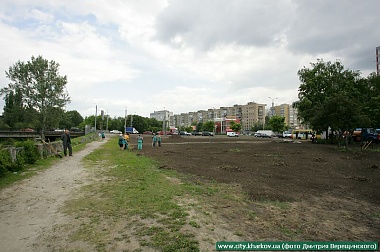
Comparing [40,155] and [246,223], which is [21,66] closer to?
[40,155]

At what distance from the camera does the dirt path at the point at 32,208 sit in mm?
3912

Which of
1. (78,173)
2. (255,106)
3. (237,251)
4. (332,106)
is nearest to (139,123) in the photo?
(255,106)

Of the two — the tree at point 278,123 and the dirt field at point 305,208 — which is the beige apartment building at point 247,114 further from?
the dirt field at point 305,208

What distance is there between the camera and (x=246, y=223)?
4.60 metres

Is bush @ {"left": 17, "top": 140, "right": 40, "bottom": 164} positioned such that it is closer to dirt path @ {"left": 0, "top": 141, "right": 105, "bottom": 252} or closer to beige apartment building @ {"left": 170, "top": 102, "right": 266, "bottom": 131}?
dirt path @ {"left": 0, "top": 141, "right": 105, "bottom": 252}

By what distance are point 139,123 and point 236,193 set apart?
115506mm

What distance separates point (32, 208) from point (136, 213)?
258cm

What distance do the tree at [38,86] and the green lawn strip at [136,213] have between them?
42.9 metres

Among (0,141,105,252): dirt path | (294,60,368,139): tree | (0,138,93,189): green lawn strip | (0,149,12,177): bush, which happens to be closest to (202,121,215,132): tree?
(294,60,368,139): tree

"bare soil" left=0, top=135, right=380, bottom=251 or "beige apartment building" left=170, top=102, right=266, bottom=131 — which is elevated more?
"beige apartment building" left=170, top=102, right=266, bottom=131

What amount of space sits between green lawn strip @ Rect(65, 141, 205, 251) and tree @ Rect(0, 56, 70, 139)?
42.9 metres

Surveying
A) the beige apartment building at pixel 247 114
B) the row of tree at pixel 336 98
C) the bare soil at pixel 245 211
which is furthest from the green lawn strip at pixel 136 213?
the beige apartment building at pixel 247 114

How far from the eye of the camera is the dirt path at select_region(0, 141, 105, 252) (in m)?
3.91

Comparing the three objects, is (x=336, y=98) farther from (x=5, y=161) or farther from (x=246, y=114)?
(x=246, y=114)
